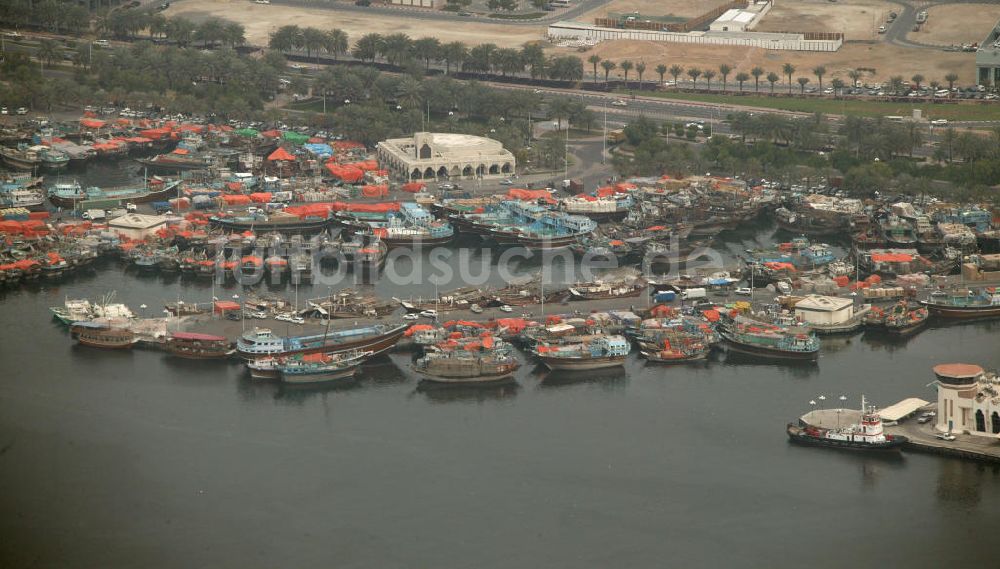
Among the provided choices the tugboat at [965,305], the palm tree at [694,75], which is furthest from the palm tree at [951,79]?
the tugboat at [965,305]

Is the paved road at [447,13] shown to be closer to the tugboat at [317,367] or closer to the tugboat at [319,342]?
the tugboat at [319,342]

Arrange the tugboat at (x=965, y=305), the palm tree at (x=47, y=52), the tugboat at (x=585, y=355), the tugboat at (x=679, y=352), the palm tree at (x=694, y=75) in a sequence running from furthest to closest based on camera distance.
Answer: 1. the palm tree at (x=47, y=52)
2. the palm tree at (x=694, y=75)
3. the tugboat at (x=965, y=305)
4. the tugboat at (x=679, y=352)
5. the tugboat at (x=585, y=355)

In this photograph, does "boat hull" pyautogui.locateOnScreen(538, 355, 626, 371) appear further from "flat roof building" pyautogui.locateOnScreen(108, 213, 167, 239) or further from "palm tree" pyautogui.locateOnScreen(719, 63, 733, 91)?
"palm tree" pyautogui.locateOnScreen(719, 63, 733, 91)

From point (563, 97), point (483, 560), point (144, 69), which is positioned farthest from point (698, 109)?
point (483, 560)

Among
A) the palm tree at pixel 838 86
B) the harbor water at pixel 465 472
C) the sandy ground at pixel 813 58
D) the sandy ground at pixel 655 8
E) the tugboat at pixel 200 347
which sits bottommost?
the harbor water at pixel 465 472

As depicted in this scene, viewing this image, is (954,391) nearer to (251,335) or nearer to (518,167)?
(251,335)
